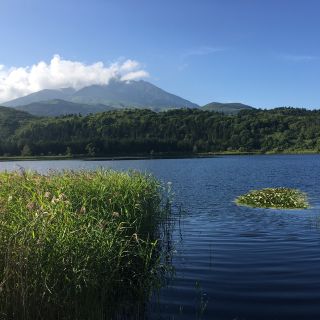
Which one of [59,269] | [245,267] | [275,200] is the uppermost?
[59,269]

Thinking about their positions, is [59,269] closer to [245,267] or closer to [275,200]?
[245,267]

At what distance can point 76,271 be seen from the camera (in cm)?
1152

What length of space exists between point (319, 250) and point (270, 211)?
14.7 metres

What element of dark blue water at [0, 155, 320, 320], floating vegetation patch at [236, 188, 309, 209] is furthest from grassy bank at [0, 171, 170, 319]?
floating vegetation patch at [236, 188, 309, 209]

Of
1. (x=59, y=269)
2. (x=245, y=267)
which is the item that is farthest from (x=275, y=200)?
Result: (x=59, y=269)

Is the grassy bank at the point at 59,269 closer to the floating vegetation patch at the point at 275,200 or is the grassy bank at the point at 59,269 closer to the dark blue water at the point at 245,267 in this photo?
the dark blue water at the point at 245,267

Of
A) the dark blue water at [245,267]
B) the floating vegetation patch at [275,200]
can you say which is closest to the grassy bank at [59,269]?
the dark blue water at [245,267]

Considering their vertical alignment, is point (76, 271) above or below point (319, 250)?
above

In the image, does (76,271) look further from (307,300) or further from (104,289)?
(307,300)

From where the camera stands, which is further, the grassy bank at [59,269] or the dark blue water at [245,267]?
the dark blue water at [245,267]

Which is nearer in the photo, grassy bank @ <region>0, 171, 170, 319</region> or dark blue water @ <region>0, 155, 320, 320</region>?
grassy bank @ <region>0, 171, 170, 319</region>

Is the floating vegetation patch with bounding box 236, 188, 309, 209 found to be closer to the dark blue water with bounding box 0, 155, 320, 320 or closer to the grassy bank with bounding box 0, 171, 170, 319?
the dark blue water with bounding box 0, 155, 320, 320

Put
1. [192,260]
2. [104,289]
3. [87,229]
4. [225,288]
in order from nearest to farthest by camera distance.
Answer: [104,289] → [87,229] → [225,288] → [192,260]

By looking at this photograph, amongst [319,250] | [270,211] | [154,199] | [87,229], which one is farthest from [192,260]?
[270,211]
